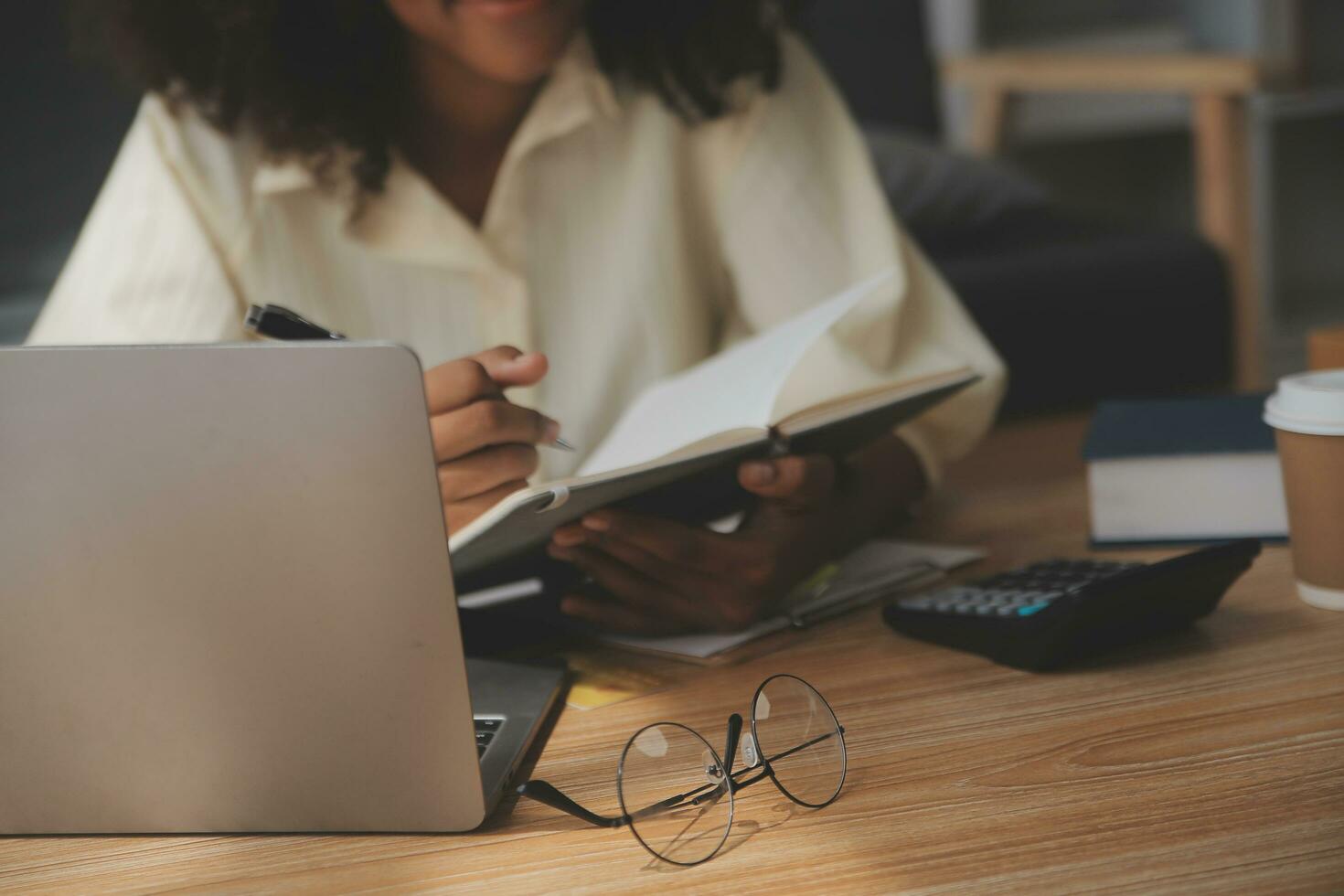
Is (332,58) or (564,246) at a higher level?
(332,58)

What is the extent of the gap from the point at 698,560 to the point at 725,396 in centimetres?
10

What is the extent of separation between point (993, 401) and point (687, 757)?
0.59 meters

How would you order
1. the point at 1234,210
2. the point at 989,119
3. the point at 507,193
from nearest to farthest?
the point at 507,193 < the point at 1234,210 < the point at 989,119

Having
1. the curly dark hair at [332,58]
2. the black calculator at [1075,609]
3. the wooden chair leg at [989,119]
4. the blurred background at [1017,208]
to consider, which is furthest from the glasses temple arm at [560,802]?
the wooden chair leg at [989,119]

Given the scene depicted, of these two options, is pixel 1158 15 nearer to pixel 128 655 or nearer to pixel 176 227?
pixel 176 227

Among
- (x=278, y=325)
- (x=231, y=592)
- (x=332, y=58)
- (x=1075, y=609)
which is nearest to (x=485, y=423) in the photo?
(x=278, y=325)

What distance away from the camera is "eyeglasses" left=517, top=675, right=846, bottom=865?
55cm

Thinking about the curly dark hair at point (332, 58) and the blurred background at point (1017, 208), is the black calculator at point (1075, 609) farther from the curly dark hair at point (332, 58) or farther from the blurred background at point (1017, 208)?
the blurred background at point (1017, 208)

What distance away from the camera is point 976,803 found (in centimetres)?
55

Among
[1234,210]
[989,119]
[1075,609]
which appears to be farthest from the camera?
[989,119]

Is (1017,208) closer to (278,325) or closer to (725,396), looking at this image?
(725,396)

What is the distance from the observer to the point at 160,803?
22.4 inches

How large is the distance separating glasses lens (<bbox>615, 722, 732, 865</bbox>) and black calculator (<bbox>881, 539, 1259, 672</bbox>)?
19 cm

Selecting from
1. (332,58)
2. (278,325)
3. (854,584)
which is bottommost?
(854,584)
